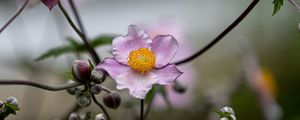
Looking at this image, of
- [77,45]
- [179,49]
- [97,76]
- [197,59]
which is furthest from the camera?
[197,59]

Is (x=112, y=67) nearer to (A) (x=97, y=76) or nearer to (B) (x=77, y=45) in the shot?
(A) (x=97, y=76)

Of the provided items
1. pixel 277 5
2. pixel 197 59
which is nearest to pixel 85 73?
pixel 277 5

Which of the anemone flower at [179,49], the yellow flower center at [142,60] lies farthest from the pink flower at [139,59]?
the anemone flower at [179,49]

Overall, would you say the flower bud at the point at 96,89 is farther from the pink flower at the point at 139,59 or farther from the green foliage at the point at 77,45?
the green foliage at the point at 77,45

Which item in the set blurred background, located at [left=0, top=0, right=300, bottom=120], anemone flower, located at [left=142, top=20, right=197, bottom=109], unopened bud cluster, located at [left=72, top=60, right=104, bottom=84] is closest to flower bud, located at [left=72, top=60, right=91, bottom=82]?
unopened bud cluster, located at [left=72, top=60, right=104, bottom=84]

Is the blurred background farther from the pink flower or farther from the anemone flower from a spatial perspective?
the pink flower

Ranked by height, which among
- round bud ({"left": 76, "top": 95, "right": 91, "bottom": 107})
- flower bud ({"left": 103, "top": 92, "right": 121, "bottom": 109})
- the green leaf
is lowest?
flower bud ({"left": 103, "top": 92, "right": 121, "bottom": 109})
